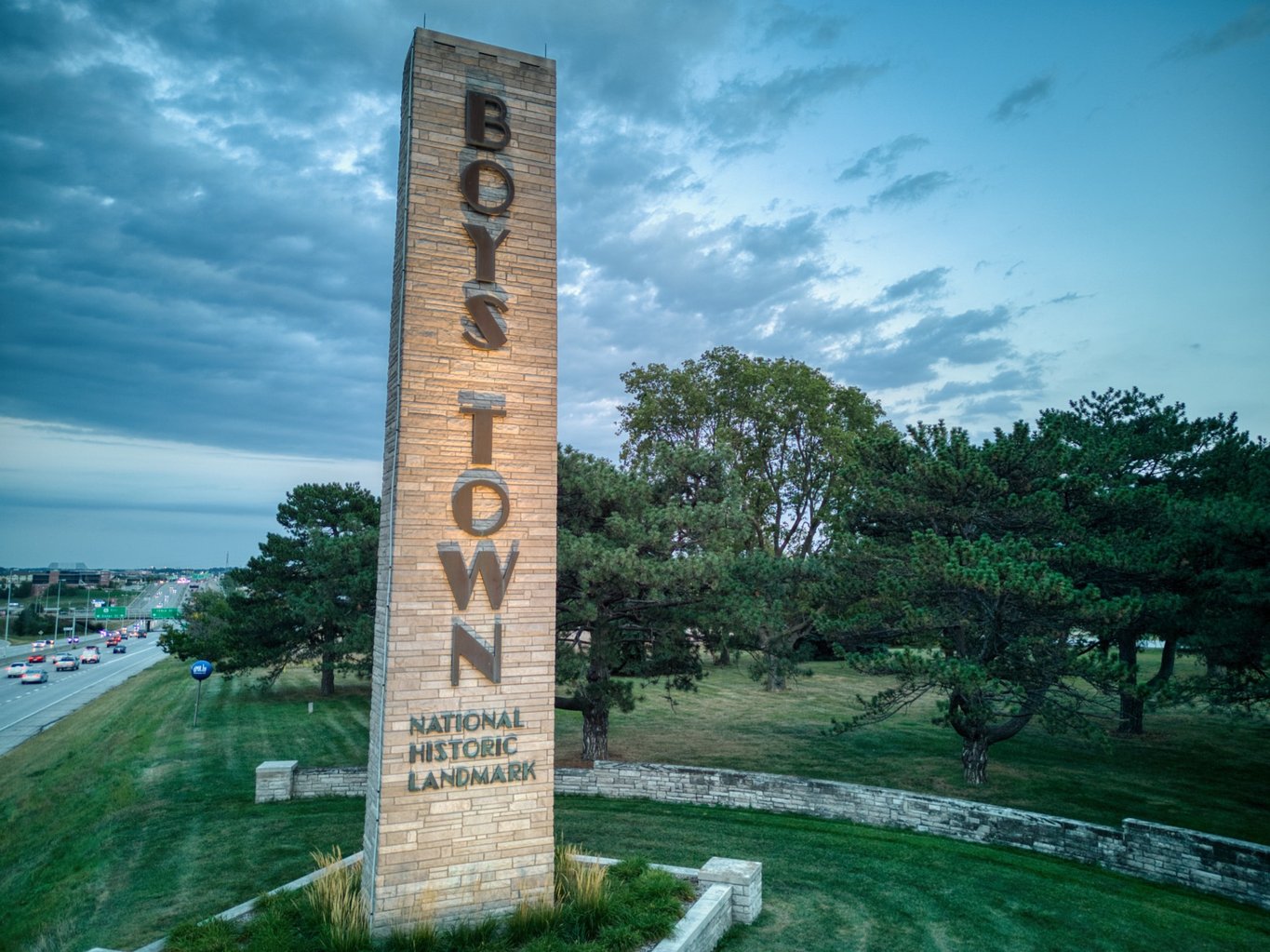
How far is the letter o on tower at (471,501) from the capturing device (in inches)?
368

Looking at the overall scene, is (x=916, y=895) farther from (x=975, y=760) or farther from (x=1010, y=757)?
(x=1010, y=757)

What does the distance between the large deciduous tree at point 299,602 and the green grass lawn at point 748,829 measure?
11.5ft

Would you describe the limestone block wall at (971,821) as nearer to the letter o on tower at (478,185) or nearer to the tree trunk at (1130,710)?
the letter o on tower at (478,185)

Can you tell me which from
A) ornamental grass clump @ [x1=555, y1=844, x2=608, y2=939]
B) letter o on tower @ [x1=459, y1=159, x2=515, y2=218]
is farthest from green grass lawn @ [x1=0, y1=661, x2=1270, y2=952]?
letter o on tower @ [x1=459, y1=159, x2=515, y2=218]

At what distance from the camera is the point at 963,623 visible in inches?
723

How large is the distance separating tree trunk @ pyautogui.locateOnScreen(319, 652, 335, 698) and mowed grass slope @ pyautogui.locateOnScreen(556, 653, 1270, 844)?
10.2m

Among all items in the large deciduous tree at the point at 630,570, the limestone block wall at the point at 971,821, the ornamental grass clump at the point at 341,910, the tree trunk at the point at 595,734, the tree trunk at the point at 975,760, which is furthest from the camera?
the tree trunk at the point at 595,734

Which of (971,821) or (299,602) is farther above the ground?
(299,602)

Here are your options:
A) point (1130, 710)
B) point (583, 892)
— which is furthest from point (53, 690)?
point (1130, 710)

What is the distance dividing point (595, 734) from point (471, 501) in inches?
516

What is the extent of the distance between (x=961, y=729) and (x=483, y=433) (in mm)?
15152

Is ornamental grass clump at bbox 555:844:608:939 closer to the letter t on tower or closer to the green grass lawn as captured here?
the letter t on tower

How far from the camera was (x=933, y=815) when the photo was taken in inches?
573

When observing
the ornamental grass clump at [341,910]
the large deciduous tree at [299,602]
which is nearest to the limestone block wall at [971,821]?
the ornamental grass clump at [341,910]
